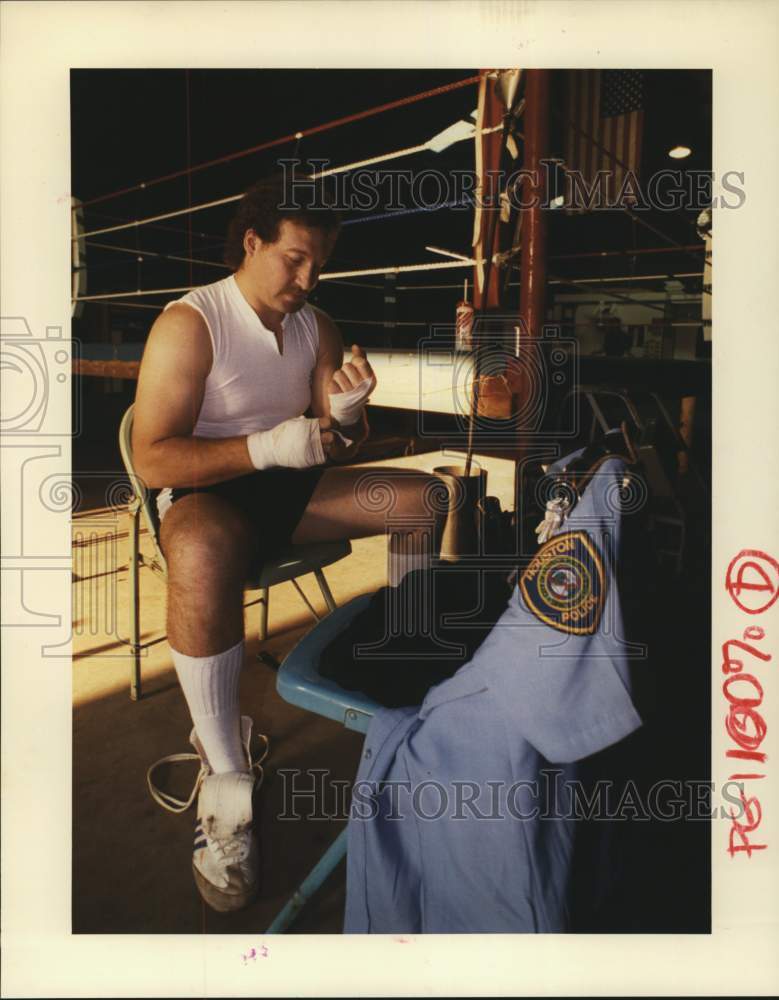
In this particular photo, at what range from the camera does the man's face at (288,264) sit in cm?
114

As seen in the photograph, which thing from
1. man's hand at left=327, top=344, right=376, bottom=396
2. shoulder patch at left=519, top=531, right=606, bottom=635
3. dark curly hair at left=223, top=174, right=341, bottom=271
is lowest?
shoulder patch at left=519, top=531, right=606, bottom=635

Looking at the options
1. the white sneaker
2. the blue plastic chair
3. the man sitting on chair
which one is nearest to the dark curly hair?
the man sitting on chair

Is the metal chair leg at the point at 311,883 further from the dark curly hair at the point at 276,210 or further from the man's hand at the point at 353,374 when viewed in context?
the dark curly hair at the point at 276,210

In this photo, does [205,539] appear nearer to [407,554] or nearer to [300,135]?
[407,554]

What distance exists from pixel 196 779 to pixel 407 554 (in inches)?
22.3

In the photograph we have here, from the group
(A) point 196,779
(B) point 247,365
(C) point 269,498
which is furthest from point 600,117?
(A) point 196,779

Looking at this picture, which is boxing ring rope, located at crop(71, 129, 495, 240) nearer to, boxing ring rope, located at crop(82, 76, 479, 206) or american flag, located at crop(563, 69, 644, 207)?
boxing ring rope, located at crop(82, 76, 479, 206)

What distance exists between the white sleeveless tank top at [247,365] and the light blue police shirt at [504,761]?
1.77 ft

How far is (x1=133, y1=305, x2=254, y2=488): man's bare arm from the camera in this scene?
3.68 feet

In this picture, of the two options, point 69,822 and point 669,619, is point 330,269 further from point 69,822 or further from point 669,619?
point 69,822

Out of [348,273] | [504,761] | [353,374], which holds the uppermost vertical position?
[348,273]

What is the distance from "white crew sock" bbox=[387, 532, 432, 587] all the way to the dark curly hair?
0.57m

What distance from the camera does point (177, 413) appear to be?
1130 millimetres

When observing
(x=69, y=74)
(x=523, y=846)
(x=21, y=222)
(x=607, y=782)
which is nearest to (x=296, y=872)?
(x=523, y=846)
